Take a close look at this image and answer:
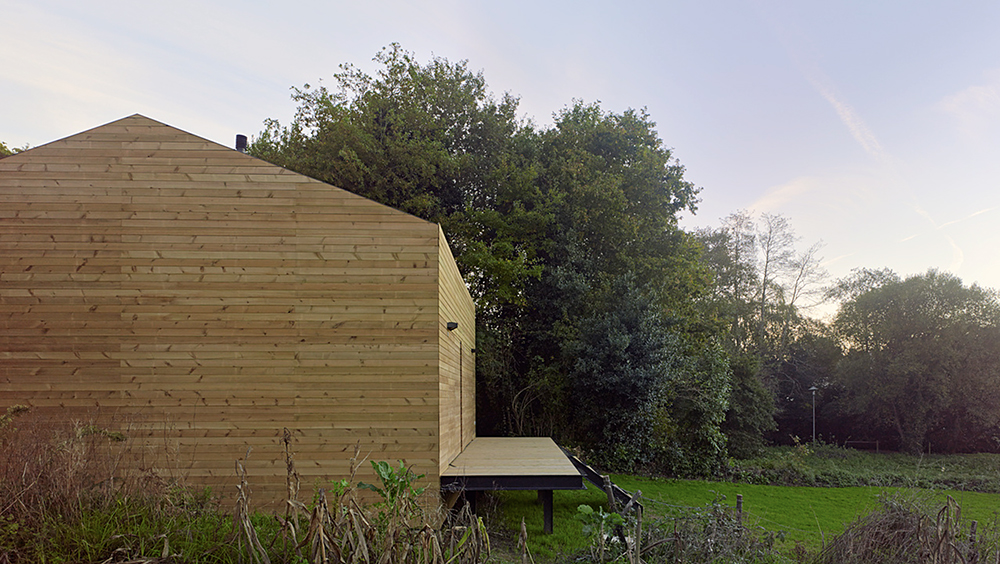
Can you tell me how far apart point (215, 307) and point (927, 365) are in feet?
70.9

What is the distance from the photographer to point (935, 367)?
17.9m

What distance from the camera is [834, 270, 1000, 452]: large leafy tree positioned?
17.7m

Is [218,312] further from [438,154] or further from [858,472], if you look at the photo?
[858,472]

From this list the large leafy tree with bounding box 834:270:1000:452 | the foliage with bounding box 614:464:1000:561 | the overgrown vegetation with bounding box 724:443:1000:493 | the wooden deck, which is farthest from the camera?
the large leafy tree with bounding box 834:270:1000:452

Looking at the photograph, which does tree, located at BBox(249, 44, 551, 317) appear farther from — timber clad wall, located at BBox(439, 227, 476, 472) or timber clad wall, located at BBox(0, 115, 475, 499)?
timber clad wall, located at BBox(0, 115, 475, 499)

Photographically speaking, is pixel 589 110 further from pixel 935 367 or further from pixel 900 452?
pixel 900 452

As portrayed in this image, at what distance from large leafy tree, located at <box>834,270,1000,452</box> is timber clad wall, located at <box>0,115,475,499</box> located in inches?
751

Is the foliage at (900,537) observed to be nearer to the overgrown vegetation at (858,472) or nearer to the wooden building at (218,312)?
the wooden building at (218,312)

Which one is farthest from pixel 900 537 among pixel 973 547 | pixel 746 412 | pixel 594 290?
pixel 746 412

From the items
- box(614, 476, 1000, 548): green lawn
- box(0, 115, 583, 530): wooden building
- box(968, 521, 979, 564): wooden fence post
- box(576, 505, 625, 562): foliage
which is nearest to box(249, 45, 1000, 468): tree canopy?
box(614, 476, 1000, 548): green lawn

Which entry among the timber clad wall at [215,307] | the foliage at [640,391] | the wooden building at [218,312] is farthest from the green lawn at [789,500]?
the timber clad wall at [215,307]

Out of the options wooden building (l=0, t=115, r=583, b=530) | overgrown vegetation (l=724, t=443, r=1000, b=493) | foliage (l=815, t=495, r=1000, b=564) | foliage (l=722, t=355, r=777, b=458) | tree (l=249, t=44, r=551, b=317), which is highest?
tree (l=249, t=44, r=551, b=317)

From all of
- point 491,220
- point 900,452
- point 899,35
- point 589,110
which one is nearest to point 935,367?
point 900,452

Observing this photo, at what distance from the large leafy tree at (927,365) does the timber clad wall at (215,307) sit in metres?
19.1
